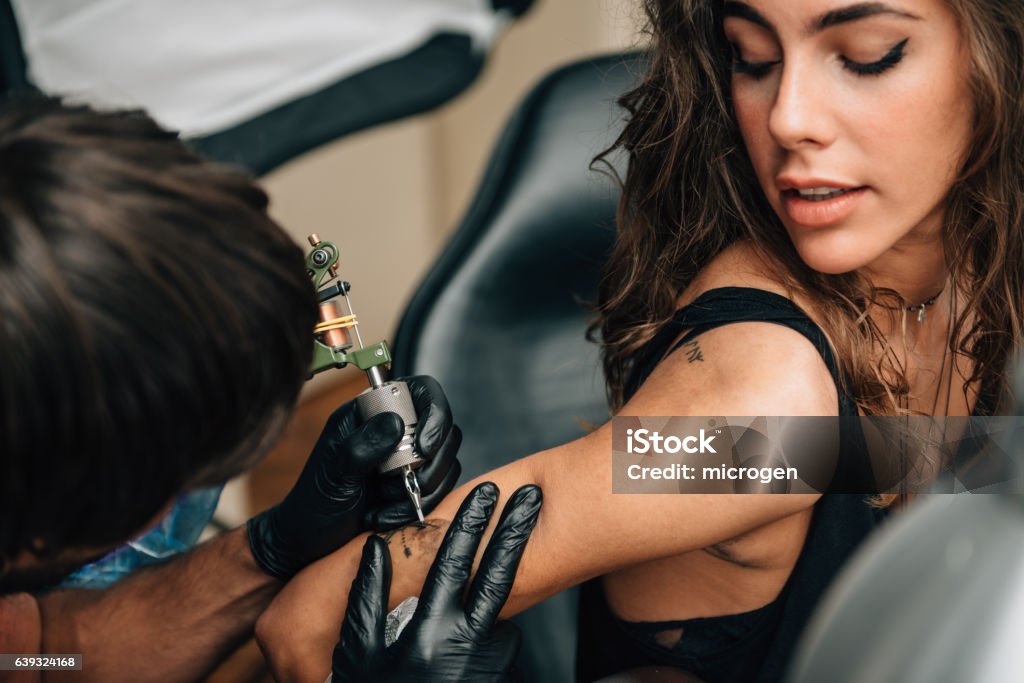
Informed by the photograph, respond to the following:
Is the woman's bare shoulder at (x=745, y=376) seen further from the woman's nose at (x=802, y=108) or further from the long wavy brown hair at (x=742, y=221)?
the woman's nose at (x=802, y=108)

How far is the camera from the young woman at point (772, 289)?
2.81 ft

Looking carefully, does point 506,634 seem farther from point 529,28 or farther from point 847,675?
point 529,28

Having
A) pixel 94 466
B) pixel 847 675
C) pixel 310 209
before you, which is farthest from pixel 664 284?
pixel 310 209

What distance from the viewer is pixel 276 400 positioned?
2.54 ft

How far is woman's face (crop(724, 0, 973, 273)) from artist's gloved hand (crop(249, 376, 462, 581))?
0.39 metres

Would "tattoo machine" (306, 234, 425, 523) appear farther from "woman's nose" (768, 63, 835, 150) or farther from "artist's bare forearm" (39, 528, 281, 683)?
"woman's nose" (768, 63, 835, 150)

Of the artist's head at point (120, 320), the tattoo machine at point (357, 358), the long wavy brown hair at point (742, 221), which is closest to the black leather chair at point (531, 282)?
the long wavy brown hair at point (742, 221)

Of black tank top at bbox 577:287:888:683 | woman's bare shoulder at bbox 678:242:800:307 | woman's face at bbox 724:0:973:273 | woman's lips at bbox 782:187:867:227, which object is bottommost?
black tank top at bbox 577:287:888:683

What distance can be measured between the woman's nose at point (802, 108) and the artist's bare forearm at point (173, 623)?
2.26 feet

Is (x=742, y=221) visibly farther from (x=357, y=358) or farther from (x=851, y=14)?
(x=357, y=358)

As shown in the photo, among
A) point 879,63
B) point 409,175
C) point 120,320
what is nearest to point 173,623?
point 120,320

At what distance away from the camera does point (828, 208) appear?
913mm

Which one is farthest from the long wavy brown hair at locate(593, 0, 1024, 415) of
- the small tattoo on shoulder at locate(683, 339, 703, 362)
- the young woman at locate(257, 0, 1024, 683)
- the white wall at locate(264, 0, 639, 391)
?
the white wall at locate(264, 0, 639, 391)

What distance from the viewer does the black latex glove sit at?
0.87 meters
